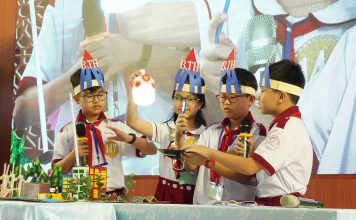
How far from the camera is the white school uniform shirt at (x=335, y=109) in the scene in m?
3.79

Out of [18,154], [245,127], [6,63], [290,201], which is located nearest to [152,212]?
[290,201]

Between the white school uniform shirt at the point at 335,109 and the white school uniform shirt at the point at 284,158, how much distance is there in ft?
3.79

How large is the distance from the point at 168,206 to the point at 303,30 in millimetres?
2174

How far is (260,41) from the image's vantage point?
13.3 ft

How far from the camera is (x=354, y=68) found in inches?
149

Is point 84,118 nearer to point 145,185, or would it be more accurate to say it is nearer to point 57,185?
point 57,185

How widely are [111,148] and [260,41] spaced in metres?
1.28

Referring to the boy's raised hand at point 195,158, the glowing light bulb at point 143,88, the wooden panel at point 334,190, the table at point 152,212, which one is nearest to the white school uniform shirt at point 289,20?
the wooden panel at point 334,190

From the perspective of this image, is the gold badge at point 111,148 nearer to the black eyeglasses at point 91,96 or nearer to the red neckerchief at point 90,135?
the red neckerchief at point 90,135

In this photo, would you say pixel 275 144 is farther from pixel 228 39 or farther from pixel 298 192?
pixel 228 39

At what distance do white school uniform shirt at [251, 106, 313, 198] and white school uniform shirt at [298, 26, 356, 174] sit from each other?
1.16 meters

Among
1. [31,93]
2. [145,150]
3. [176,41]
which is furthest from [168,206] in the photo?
[31,93]

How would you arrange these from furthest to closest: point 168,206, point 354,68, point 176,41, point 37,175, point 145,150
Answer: point 176,41 < point 354,68 < point 145,150 < point 37,175 < point 168,206

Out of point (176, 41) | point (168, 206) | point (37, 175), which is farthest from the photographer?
point (176, 41)
